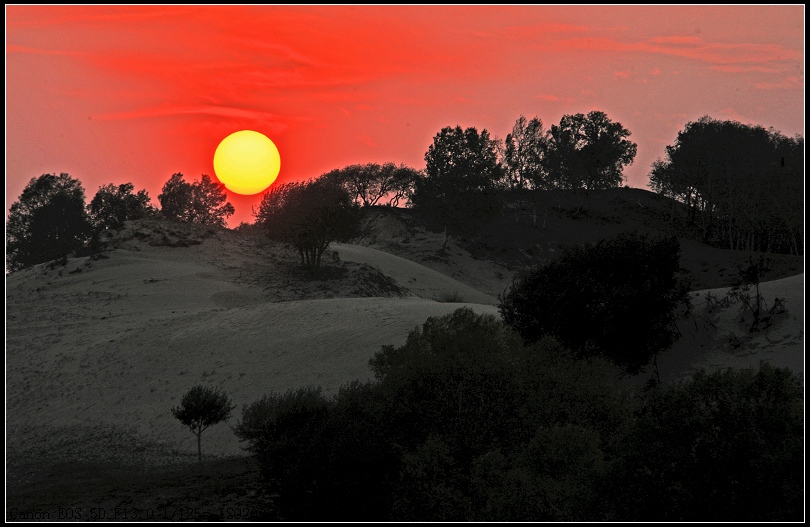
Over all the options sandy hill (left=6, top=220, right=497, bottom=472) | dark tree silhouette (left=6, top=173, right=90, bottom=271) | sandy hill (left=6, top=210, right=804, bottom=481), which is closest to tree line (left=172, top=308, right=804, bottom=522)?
sandy hill (left=6, top=210, right=804, bottom=481)

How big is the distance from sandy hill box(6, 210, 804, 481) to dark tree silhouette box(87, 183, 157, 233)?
4368 centimetres

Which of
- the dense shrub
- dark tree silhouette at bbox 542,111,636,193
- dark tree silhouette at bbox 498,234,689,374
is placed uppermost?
dark tree silhouette at bbox 542,111,636,193

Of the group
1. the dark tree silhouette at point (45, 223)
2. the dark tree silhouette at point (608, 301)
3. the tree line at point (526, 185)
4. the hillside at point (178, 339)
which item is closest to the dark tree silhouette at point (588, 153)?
the tree line at point (526, 185)

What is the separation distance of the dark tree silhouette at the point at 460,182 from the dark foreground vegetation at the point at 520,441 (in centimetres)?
7175

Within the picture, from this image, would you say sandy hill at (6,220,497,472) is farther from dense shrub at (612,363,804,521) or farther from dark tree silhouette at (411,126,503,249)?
dark tree silhouette at (411,126,503,249)

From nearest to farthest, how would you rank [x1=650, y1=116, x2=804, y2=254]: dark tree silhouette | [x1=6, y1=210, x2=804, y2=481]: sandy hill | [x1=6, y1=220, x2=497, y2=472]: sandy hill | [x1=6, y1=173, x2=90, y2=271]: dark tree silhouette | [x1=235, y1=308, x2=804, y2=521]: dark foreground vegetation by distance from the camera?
1. [x1=235, y1=308, x2=804, y2=521]: dark foreground vegetation
2. [x1=6, y1=210, x2=804, y2=481]: sandy hill
3. [x1=6, y1=220, x2=497, y2=472]: sandy hill
4. [x1=650, y1=116, x2=804, y2=254]: dark tree silhouette
5. [x1=6, y1=173, x2=90, y2=271]: dark tree silhouette

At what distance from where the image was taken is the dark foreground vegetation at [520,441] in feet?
71.3

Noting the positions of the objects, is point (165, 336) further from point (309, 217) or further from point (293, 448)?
point (293, 448)

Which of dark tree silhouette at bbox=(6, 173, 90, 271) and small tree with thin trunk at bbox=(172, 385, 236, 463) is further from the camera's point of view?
dark tree silhouette at bbox=(6, 173, 90, 271)

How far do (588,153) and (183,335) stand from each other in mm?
90191

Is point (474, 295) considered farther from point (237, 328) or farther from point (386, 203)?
point (386, 203)

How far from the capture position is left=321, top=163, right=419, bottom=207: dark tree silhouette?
138000mm

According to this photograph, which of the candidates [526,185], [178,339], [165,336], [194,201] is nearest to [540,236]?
[526,185]

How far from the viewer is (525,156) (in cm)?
12538
